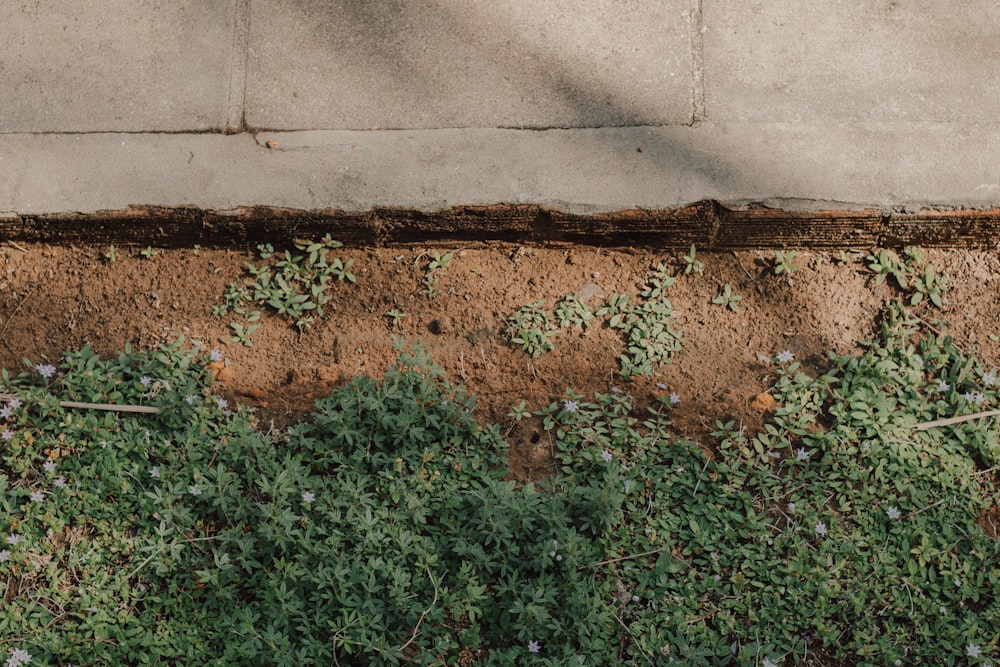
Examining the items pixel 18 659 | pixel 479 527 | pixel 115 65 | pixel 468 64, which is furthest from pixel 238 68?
pixel 18 659

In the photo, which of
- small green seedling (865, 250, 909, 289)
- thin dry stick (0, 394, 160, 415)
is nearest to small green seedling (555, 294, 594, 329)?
small green seedling (865, 250, 909, 289)

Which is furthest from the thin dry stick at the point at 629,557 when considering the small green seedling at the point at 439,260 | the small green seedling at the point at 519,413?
the small green seedling at the point at 439,260

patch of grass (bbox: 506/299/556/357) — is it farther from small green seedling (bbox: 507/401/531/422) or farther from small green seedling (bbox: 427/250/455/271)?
small green seedling (bbox: 427/250/455/271)

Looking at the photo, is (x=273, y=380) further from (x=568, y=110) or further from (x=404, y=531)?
(x=568, y=110)

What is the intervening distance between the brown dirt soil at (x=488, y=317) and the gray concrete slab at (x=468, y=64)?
1.60 feet

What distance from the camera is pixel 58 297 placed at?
10.1 feet

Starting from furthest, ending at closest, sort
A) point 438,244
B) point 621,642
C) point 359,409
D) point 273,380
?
point 438,244, point 273,380, point 359,409, point 621,642

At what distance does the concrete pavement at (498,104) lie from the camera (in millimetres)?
3021

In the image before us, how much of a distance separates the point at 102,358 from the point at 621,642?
6.25 ft

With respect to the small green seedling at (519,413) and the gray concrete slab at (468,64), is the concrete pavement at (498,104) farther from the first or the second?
the small green seedling at (519,413)

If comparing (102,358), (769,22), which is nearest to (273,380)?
(102,358)

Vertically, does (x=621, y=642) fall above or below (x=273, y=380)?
below

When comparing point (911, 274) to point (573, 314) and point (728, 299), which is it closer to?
point (728, 299)

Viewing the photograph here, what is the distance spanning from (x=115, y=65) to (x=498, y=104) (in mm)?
1422
